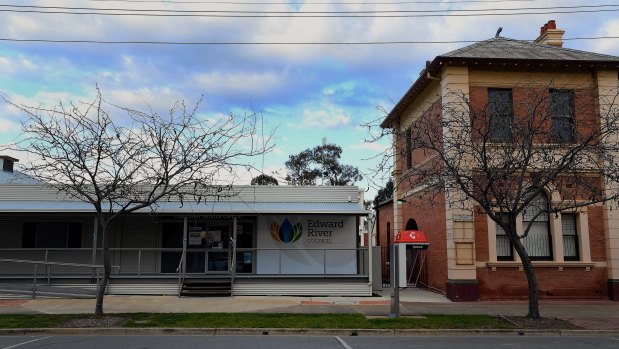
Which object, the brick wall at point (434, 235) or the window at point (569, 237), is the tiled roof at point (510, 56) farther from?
the window at point (569, 237)

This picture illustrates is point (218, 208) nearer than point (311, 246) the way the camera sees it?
Yes

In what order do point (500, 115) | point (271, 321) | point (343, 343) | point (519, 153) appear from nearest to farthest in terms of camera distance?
1. point (343, 343)
2. point (271, 321)
3. point (519, 153)
4. point (500, 115)

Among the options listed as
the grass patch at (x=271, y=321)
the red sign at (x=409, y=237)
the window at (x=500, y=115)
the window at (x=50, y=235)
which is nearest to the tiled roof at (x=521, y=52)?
the window at (x=500, y=115)

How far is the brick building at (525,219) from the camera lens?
17.4 metres

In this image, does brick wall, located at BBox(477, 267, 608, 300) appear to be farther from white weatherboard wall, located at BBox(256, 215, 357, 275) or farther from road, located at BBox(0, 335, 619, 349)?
road, located at BBox(0, 335, 619, 349)

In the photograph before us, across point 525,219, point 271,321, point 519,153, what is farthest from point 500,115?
point 271,321

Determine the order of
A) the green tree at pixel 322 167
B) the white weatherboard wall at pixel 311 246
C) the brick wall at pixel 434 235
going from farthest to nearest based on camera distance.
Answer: the green tree at pixel 322 167 < the white weatherboard wall at pixel 311 246 < the brick wall at pixel 434 235

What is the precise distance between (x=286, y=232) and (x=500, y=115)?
29.4 ft

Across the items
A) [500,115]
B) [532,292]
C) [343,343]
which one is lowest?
[343,343]

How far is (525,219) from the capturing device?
59.5ft

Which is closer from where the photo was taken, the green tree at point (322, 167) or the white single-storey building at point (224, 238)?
the white single-storey building at point (224, 238)

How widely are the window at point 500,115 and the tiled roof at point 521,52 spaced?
4.01 feet

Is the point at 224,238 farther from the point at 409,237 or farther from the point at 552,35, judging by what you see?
the point at 552,35

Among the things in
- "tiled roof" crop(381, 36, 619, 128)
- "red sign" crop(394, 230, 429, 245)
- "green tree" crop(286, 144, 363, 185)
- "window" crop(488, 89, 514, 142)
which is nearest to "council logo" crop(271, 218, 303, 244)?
"red sign" crop(394, 230, 429, 245)
